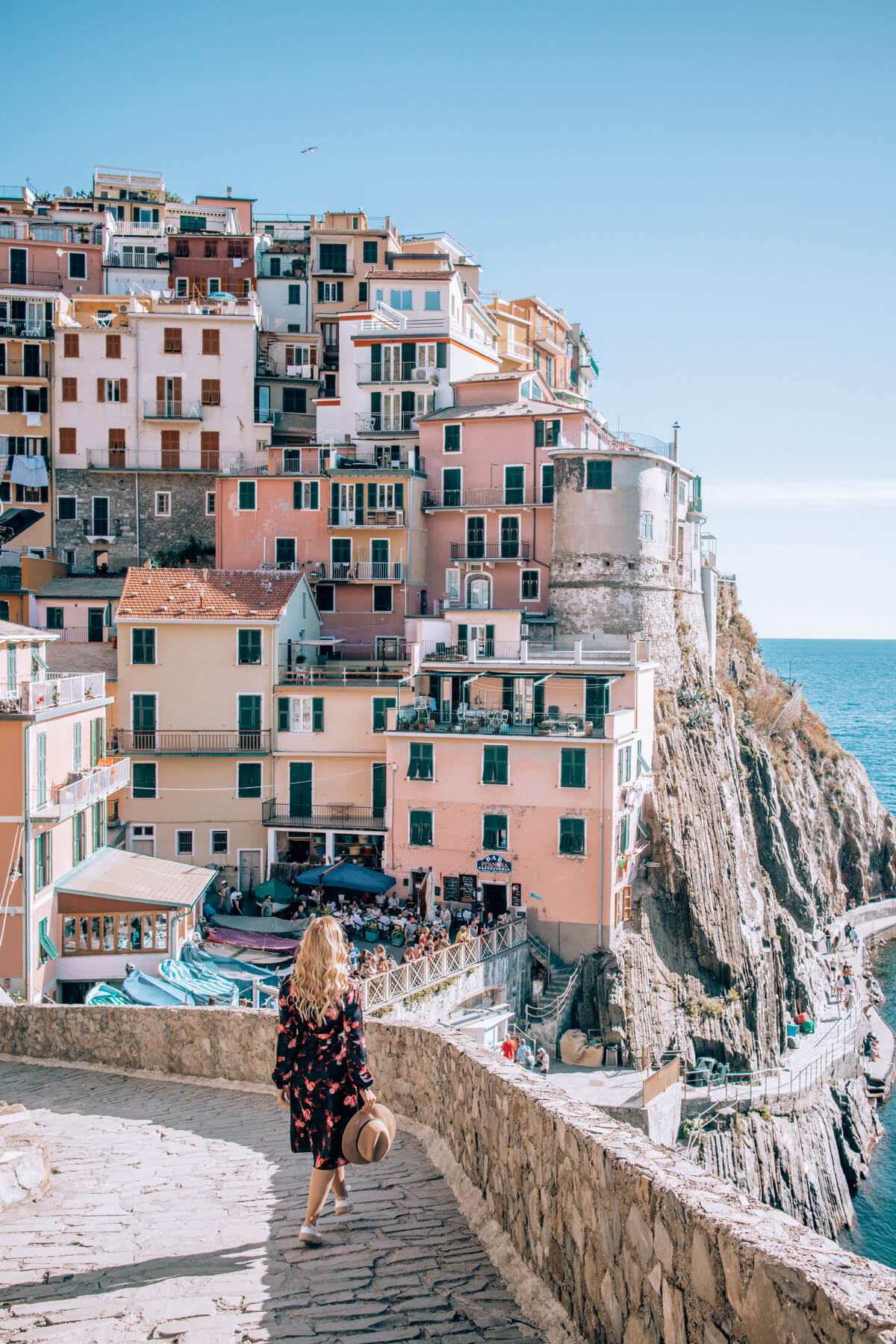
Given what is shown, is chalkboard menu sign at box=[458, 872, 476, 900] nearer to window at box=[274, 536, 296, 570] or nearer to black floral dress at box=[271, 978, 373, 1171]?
window at box=[274, 536, 296, 570]

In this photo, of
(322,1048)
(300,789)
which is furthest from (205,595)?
(322,1048)

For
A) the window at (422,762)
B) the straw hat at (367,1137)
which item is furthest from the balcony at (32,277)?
the straw hat at (367,1137)

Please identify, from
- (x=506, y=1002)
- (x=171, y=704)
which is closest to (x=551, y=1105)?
(x=506, y=1002)

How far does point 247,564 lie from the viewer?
4681 cm

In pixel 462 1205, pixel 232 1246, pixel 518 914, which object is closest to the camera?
pixel 232 1246

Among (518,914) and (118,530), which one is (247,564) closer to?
(118,530)

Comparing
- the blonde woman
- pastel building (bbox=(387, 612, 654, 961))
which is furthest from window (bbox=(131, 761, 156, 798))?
the blonde woman

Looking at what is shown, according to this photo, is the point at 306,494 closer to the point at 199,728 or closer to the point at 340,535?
the point at 340,535

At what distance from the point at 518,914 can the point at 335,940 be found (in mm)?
28546

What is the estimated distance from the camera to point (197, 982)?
2575 cm

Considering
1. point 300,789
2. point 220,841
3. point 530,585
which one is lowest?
point 220,841

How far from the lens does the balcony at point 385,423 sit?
49438 millimetres

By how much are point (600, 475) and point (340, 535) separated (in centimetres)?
1017

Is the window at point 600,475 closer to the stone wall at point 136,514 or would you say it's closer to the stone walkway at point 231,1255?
the stone wall at point 136,514
